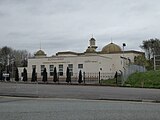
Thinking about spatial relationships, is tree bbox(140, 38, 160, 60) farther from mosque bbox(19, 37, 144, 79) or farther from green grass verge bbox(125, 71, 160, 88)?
green grass verge bbox(125, 71, 160, 88)

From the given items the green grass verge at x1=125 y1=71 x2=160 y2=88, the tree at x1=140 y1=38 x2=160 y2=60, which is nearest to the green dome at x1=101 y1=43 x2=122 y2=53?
the tree at x1=140 y1=38 x2=160 y2=60

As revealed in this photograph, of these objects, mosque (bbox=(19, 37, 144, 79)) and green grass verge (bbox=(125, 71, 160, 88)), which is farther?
mosque (bbox=(19, 37, 144, 79))

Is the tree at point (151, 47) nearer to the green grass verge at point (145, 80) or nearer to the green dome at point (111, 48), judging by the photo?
the green dome at point (111, 48)

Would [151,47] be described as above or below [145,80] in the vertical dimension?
above

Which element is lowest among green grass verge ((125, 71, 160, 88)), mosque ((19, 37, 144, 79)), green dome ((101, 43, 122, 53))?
green grass verge ((125, 71, 160, 88))

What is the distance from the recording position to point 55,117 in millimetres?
11047

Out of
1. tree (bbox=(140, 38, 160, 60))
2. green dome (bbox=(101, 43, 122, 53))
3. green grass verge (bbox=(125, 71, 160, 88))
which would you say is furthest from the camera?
tree (bbox=(140, 38, 160, 60))

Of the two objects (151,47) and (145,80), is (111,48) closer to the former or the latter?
(151,47)

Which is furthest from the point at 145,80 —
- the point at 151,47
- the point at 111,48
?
the point at 151,47

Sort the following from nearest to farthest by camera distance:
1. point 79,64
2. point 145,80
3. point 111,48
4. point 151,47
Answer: point 145,80, point 79,64, point 111,48, point 151,47

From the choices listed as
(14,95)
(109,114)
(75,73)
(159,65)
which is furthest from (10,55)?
(109,114)

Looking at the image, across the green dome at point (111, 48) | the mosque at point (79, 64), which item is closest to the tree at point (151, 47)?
the green dome at point (111, 48)

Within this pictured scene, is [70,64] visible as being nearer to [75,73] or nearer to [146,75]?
[75,73]

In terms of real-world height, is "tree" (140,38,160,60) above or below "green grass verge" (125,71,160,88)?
above
